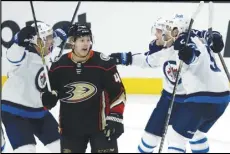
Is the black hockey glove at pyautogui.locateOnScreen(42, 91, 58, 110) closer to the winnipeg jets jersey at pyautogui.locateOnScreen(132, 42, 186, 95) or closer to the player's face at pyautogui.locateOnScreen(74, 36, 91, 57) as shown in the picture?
the player's face at pyautogui.locateOnScreen(74, 36, 91, 57)

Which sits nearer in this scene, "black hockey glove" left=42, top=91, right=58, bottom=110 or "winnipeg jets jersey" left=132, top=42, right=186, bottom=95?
"black hockey glove" left=42, top=91, right=58, bottom=110

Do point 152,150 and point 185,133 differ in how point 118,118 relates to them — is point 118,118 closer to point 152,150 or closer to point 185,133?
point 185,133

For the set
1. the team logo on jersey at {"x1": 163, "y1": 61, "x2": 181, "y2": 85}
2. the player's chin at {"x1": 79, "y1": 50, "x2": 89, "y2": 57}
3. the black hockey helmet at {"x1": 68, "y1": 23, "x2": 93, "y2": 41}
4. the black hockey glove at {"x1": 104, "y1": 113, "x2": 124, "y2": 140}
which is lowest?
the black hockey glove at {"x1": 104, "y1": 113, "x2": 124, "y2": 140}

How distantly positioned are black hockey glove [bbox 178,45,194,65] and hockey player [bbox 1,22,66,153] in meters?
0.58

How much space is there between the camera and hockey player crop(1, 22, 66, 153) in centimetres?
194

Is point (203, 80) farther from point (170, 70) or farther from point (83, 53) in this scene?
point (83, 53)

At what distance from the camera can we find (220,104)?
2041 mm

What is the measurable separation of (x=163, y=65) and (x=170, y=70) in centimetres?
4

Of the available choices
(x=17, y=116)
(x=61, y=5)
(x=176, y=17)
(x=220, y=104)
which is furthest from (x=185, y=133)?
(x=61, y=5)

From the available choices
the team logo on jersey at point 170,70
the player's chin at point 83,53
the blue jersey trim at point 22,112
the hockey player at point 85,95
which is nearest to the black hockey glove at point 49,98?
the hockey player at point 85,95

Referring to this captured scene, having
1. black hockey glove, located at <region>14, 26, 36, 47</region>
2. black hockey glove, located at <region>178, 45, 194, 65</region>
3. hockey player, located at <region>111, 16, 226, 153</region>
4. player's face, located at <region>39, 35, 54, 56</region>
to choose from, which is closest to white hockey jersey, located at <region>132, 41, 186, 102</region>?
hockey player, located at <region>111, 16, 226, 153</region>

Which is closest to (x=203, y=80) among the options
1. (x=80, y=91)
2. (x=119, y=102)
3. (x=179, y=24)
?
(x=179, y=24)

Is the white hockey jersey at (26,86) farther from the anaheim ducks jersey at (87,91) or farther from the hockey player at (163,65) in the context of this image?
the hockey player at (163,65)

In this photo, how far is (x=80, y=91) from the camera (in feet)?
5.72
